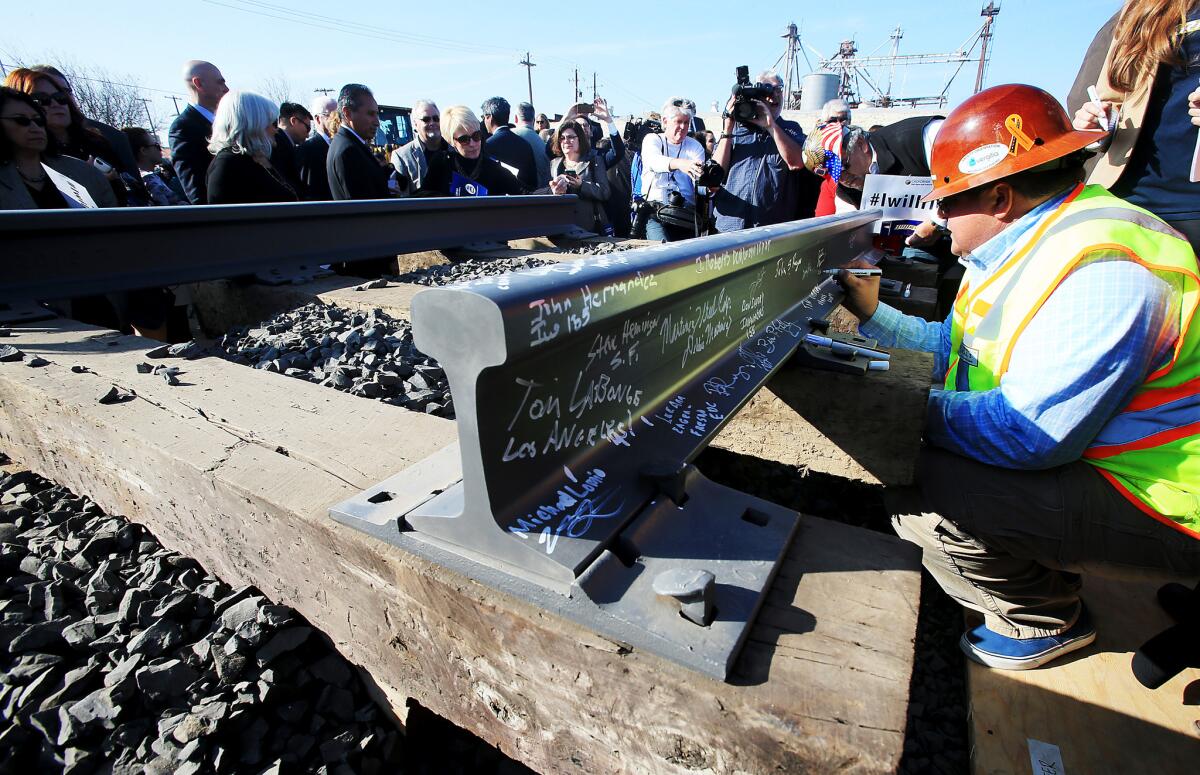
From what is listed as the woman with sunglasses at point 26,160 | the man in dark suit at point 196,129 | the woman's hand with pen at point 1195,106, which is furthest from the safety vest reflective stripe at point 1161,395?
the man in dark suit at point 196,129

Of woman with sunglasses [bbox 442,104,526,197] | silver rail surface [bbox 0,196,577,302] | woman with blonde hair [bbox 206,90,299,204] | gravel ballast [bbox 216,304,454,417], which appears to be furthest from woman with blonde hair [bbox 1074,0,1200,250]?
woman with sunglasses [bbox 442,104,526,197]

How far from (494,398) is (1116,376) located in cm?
190

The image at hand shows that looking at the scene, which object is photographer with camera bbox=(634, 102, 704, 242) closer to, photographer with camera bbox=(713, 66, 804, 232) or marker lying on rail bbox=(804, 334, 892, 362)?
photographer with camera bbox=(713, 66, 804, 232)

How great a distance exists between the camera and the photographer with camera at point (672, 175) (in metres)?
6.60

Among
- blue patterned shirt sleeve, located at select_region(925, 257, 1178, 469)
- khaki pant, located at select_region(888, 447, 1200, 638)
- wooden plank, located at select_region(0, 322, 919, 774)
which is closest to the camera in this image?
wooden plank, located at select_region(0, 322, 919, 774)

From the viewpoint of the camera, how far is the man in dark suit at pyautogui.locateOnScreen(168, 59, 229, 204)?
5.69 meters

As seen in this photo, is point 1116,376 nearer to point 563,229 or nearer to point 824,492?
point 824,492

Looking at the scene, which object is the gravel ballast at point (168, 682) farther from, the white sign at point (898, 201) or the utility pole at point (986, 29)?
the utility pole at point (986, 29)

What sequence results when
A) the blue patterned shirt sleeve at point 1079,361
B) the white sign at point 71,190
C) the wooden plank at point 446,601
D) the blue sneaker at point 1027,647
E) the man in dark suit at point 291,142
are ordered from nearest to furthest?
1. the wooden plank at point 446,601
2. the blue patterned shirt sleeve at point 1079,361
3. the blue sneaker at point 1027,647
4. the white sign at point 71,190
5. the man in dark suit at point 291,142

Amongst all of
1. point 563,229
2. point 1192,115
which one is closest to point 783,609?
point 1192,115

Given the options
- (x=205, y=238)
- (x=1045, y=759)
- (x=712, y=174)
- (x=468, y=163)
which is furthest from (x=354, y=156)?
(x=1045, y=759)

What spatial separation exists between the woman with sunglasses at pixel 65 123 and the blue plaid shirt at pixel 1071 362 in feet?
20.8

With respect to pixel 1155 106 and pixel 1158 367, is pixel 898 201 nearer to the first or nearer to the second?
pixel 1155 106

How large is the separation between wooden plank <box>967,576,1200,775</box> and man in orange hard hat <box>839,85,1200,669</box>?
9cm
